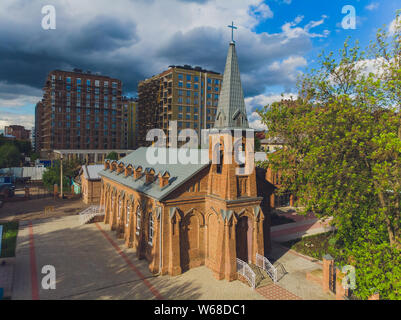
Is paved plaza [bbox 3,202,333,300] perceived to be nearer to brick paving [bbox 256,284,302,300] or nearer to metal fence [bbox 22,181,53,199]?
brick paving [bbox 256,284,302,300]

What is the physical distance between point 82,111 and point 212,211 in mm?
81140

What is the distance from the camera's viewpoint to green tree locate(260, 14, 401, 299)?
11930 millimetres

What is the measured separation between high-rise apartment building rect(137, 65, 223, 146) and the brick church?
61539 millimetres

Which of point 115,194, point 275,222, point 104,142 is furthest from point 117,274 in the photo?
point 104,142

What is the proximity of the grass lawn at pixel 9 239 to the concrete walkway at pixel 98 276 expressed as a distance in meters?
0.56

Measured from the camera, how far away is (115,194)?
99.3 ft

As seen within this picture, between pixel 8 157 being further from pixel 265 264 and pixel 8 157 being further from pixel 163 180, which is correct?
pixel 265 264

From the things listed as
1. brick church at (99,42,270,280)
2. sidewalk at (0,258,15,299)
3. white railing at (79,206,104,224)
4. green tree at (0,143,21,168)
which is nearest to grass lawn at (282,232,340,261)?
brick church at (99,42,270,280)

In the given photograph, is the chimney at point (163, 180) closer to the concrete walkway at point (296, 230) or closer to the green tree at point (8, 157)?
the concrete walkway at point (296, 230)

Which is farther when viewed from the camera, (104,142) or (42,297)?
(104,142)

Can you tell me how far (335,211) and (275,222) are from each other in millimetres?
21120

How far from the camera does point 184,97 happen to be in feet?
269

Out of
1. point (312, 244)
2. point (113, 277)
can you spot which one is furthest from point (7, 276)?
point (312, 244)
